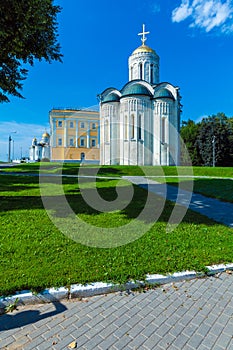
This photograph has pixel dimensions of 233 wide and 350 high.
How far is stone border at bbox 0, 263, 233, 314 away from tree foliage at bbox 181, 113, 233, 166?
40041mm

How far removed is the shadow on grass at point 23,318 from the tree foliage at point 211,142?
4139 centimetres

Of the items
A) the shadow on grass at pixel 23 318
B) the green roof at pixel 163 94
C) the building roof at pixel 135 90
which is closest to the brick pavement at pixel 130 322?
the shadow on grass at pixel 23 318

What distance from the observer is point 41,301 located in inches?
109

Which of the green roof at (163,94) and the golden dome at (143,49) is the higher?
the golden dome at (143,49)

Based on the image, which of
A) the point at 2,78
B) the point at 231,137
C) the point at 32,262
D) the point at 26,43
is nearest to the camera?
the point at 32,262

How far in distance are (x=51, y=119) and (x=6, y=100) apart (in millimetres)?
34774

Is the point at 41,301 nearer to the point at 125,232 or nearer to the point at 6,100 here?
the point at 125,232

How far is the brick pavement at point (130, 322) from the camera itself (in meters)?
2.17

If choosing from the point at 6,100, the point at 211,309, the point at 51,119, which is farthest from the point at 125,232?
the point at 51,119

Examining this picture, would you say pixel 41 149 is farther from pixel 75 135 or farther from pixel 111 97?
pixel 111 97

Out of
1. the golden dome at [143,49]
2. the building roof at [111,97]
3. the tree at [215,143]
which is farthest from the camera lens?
the tree at [215,143]

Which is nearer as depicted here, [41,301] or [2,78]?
[41,301]

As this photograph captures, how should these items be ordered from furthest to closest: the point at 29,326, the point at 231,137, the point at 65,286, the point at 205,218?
the point at 231,137 → the point at 205,218 → the point at 65,286 → the point at 29,326

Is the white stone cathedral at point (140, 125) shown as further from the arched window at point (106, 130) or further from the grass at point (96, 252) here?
the grass at point (96, 252)
